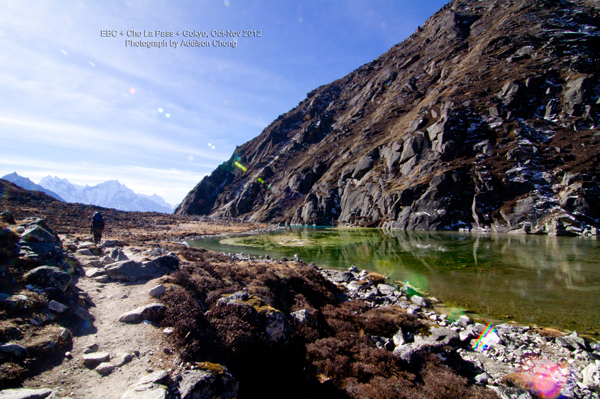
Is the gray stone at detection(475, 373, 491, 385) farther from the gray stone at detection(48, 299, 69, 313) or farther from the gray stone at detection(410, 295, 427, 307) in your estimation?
the gray stone at detection(48, 299, 69, 313)

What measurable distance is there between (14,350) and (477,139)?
8232 centimetres

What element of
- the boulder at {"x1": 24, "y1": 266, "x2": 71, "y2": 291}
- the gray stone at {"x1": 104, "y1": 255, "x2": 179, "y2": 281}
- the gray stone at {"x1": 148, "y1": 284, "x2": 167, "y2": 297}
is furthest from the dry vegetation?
the boulder at {"x1": 24, "y1": 266, "x2": 71, "y2": 291}

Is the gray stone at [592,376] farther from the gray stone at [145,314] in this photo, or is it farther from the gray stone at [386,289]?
the gray stone at [145,314]

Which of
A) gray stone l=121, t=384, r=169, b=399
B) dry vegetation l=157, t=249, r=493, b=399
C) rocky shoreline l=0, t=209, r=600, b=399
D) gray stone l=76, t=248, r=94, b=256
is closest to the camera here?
gray stone l=121, t=384, r=169, b=399

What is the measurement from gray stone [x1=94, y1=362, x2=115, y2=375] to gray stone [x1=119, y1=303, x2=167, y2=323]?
82.8 inches

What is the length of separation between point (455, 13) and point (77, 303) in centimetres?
17503

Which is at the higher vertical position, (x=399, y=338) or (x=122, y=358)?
(x=122, y=358)

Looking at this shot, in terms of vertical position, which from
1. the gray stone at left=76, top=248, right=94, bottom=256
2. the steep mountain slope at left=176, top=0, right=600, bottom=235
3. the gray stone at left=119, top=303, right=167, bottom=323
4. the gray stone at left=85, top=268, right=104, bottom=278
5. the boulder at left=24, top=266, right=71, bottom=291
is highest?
the steep mountain slope at left=176, top=0, right=600, bottom=235

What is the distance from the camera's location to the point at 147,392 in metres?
4.33

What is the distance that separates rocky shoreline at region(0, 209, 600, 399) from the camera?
498 cm

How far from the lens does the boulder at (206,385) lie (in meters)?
4.60

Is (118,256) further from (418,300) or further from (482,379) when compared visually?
(418,300)

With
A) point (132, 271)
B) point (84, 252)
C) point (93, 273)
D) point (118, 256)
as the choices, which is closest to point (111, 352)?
point (132, 271)

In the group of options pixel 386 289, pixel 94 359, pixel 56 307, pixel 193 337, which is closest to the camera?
pixel 94 359
